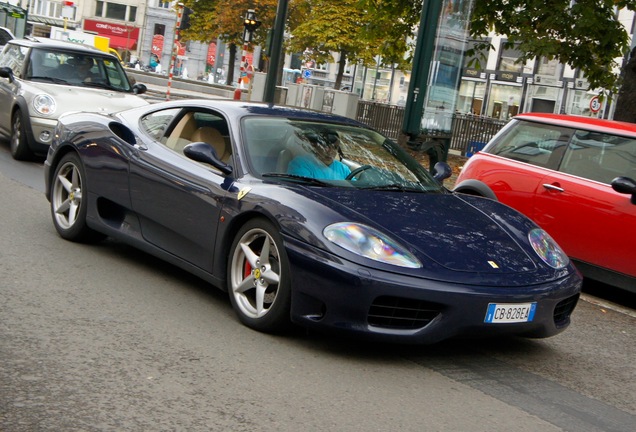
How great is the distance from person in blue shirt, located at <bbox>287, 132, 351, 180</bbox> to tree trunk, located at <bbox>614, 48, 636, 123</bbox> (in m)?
12.6

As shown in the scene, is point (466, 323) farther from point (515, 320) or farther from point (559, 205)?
point (559, 205)

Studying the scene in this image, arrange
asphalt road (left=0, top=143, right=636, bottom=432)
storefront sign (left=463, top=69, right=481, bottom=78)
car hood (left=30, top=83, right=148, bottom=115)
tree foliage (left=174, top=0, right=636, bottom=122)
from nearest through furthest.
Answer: asphalt road (left=0, top=143, right=636, bottom=432)
car hood (left=30, top=83, right=148, bottom=115)
tree foliage (left=174, top=0, right=636, bottom=122)
storefront sign (left=463, top=69, right=481, bottom=78)

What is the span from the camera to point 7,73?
1312cm

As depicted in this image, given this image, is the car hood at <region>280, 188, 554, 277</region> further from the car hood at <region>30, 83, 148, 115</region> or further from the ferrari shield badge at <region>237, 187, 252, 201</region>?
the car hood at <region>30, 83, 148, 115</region>

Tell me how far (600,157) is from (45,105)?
7.07 metres

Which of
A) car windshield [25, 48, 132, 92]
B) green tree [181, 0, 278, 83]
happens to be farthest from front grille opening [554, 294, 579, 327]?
green tree [181, 0, 278, 83]

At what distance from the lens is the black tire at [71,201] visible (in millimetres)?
7453

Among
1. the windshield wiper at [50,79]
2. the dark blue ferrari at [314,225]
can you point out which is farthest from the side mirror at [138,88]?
the dark blue ferrari at [314,225]

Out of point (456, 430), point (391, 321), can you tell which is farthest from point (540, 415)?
point (391, 321)

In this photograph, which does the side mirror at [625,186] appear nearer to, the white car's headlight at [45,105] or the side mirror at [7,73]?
the white car's headlight at [45,105]

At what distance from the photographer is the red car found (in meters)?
8.12

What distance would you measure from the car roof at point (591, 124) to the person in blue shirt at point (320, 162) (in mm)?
3360

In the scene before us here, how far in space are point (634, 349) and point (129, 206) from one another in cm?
358

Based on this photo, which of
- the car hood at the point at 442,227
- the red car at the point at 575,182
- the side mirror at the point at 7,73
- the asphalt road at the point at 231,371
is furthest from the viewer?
the side mirror at the point at 7,73
